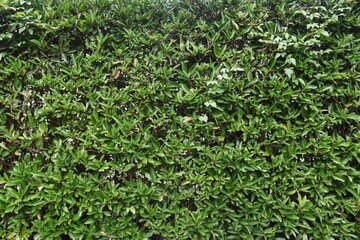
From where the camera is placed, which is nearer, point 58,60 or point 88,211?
point 88,211

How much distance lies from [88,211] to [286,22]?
2.36m

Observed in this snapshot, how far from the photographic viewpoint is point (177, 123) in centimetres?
229

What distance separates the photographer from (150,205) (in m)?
2.26

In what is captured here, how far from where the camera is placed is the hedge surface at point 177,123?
7.30 ft

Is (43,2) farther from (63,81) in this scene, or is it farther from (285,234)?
(285,234)

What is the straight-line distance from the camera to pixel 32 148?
90.7 inches

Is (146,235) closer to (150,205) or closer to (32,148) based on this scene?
(150,205)

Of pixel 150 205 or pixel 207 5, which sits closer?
pixel 150 205

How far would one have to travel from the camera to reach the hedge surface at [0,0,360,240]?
2.22 meters

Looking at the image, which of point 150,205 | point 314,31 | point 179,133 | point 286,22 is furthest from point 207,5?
point 150,205

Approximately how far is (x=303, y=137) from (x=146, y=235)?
1.58 metres

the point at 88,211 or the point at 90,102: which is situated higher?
the point at 90,102

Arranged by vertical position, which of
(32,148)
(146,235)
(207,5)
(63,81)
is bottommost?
(146,235)

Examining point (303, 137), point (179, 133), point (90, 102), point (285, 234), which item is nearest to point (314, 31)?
point (303, 137)
